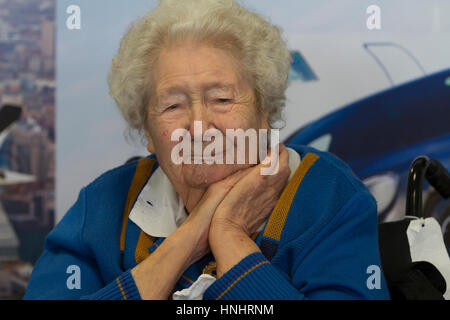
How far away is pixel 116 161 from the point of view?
7.16 ft

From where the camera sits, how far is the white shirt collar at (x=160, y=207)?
51.8 inches

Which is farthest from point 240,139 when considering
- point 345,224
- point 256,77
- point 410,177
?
point 410,177

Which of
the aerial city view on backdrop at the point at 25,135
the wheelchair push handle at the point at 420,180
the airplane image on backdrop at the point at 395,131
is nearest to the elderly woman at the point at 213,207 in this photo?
the wheelchair push handle at the point at 420,180

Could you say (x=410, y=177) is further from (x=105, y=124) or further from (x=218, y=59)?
(x=105, y=124)

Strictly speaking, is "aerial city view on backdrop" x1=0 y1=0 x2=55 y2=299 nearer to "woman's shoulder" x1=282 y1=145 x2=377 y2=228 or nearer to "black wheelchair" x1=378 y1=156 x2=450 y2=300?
"woman's shoulder" x1=282 y1=145 x2=377 y2=228

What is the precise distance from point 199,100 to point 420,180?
2.47 feet

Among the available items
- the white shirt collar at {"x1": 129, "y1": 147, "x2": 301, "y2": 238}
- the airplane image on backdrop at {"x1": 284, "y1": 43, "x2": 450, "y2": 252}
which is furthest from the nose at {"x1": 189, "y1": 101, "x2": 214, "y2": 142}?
the airplane image on backdrop at {"x1": 284, "y1": 43, "x2": 450, "y2": 252}

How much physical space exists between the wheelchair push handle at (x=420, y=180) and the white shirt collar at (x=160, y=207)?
1.33 ft

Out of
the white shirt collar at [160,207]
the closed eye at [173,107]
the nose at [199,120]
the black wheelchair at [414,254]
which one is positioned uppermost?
the closed eye at [173,107]

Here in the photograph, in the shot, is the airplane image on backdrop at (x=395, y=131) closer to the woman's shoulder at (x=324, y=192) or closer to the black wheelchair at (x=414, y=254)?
the black wheelchair at (x=414, y=254)

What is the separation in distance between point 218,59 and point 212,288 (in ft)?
1.82

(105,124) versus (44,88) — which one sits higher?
(44,88)
